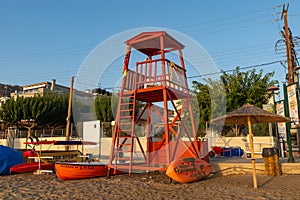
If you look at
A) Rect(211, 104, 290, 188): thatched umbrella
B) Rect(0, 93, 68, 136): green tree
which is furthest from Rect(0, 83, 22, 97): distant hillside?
Rect(211, 104, 290, 188): thatched umbrella

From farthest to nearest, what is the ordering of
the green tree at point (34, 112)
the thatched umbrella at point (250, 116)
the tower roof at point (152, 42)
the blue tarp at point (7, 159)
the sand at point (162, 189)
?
1. the green tree at point (34, 112)
2. the blue tarp at point (7, 159)
3. the tower roof at point (152, 42)
4. the thatched umbrella at point (250, 116)
5. the sand at point (162, 189)

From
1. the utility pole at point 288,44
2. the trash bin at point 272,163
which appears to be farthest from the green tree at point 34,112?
the trash bin at point 272,163

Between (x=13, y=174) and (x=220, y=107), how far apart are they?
16.5 m

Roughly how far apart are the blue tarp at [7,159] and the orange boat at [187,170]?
335 inches

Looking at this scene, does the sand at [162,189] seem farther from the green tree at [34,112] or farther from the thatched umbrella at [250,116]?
the green tree at [34,112]

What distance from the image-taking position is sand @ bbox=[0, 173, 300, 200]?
7.00 m

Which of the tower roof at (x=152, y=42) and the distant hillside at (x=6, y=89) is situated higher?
the distant hillside at (x=6, y=89)

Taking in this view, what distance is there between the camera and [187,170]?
353 inches

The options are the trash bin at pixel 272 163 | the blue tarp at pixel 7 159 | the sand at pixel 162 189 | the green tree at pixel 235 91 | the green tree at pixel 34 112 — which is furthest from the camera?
the green tree at pixel 34 112

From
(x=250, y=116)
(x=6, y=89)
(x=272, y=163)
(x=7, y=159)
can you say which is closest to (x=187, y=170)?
(x=250, y=116)

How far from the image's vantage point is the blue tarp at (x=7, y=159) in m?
12.3

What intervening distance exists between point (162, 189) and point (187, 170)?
4.50ft

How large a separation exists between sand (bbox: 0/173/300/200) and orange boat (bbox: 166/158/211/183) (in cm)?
22

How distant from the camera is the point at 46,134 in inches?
1168
